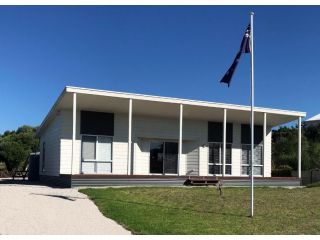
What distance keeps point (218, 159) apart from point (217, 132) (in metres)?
1.48

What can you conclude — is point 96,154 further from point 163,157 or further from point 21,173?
point 21,173

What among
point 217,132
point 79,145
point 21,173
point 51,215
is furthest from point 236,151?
point 51,215

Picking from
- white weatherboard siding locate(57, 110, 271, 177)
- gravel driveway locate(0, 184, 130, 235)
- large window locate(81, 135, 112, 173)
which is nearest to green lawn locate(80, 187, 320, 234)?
gravel driveway locate(0, 184, 130, 235)

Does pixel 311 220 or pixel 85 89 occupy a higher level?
pixel 85 89

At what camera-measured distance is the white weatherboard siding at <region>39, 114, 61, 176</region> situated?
22131mm

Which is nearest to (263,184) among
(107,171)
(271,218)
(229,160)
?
(229,160)

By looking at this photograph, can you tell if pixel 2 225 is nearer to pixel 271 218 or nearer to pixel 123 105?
pixel 271 218

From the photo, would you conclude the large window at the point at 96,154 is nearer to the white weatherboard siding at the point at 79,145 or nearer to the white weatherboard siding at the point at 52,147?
the white weatherboard siding at the point at 79,145

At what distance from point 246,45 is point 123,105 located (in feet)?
31.9

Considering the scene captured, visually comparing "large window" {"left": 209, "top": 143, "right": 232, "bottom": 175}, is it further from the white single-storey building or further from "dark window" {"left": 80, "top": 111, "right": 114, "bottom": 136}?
"dark window" {"left": 80, "top": 111, "right": 114, "bottom": 136}

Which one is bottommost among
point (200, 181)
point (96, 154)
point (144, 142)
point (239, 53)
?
point (200, 181)

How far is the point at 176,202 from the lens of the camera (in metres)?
14.0

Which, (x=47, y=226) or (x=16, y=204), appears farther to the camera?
(x=16, y=204)

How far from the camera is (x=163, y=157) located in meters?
24.7
